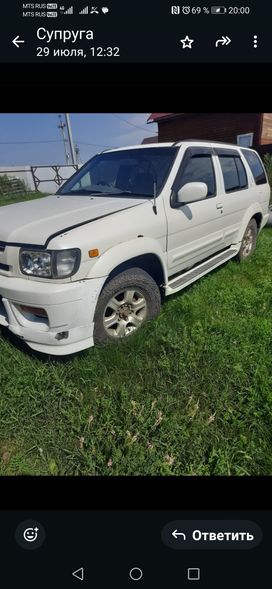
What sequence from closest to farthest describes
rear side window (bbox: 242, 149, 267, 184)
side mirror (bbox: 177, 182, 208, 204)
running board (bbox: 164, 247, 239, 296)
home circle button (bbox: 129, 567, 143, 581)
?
home circle button (bbox: 129, 567, 143, 581)
side mirror (bbox: 177, 182, 208, 204)
running board (bbox: 164, 247, 239, 296)
rear side window (bbox: 242, 149, 267, 184)

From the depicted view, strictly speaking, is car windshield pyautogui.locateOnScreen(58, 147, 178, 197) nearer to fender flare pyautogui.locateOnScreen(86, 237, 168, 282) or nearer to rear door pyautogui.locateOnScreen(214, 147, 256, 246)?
fender flare pyautogui.locateOnScreen(86, 237, 168, 282)

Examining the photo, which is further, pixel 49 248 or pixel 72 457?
pixel 49 248

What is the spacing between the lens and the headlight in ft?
5.66

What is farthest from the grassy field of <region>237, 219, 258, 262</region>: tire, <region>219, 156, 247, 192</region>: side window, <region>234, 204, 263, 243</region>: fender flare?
<region>219, 156, 247, 192</region>: side window

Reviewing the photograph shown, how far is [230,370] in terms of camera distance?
1979mm

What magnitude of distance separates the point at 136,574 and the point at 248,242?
391cm

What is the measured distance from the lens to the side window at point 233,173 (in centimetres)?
331

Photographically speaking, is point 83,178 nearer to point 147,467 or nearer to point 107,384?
point 107,384

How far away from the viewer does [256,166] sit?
4.20m

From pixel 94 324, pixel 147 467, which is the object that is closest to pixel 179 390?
pixel 147 467

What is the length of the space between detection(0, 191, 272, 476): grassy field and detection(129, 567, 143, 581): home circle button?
1.75 ft

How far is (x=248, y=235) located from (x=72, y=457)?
11.8 feet

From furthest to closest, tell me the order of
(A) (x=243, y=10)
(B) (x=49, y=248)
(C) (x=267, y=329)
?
(C) (x=267, y=329)
(B) (x=49, y=248)
(A) (x=243, y=10)

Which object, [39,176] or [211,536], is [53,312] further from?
[211,536]
